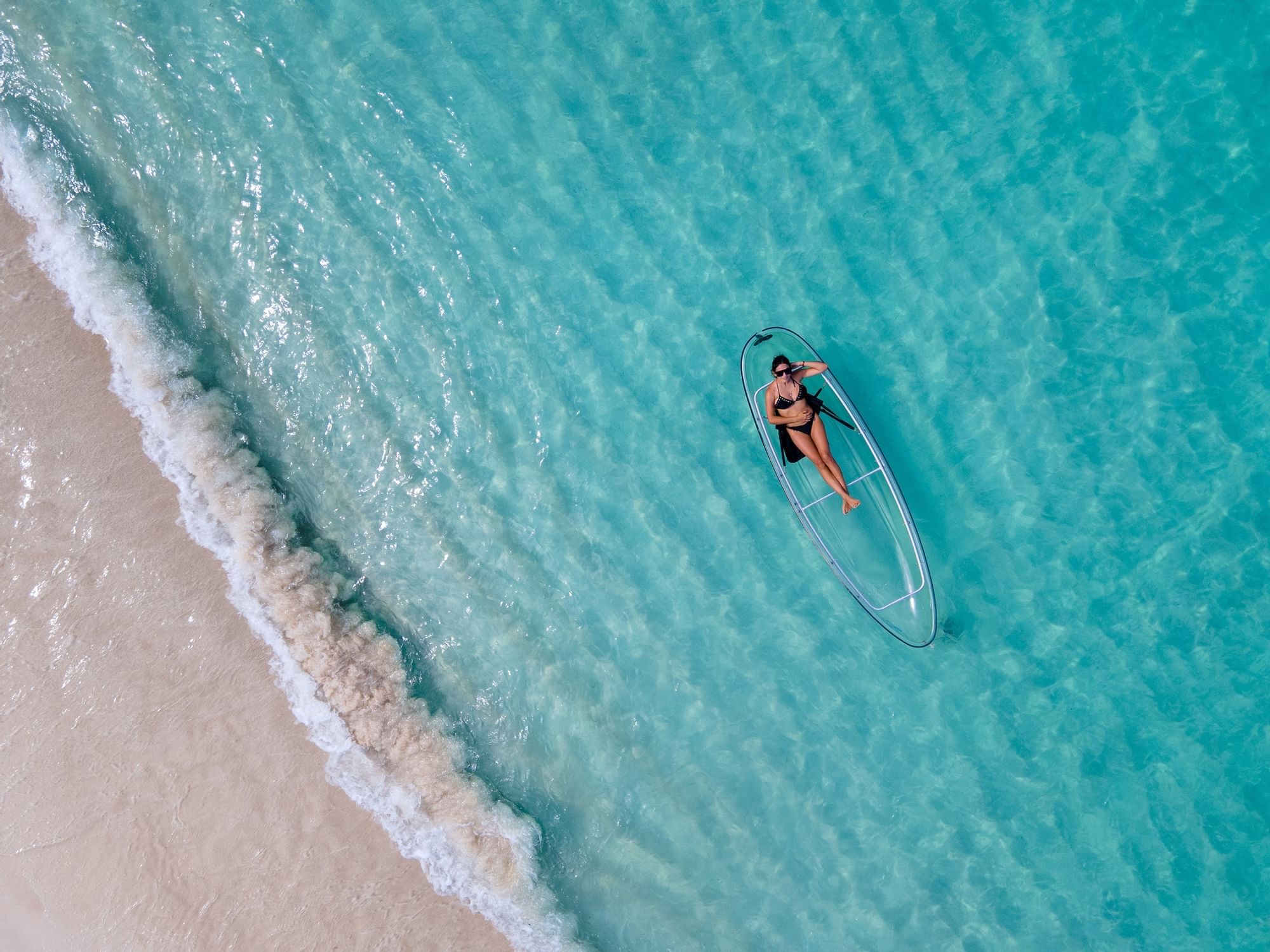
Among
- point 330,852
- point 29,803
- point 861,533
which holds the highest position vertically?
point 861,533

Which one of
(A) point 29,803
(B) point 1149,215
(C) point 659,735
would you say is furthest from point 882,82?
(A) point 29,803

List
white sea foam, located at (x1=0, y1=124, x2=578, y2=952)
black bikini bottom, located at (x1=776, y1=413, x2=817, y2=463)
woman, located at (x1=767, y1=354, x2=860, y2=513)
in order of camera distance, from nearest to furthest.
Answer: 1. woman, located at (x1=767, y1=354, x2=860, y2=513)
2. black bikini bottom, located at (x1=776, y1=413, x2=817, y2=463)
3. white sea foam, located at (x1=0, y1=124, x2=578, y2=952)

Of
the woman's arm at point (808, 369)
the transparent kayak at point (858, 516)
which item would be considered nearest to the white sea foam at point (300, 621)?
the transparent kayak at point (858, 516)

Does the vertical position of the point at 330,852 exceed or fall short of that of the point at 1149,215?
it falls short

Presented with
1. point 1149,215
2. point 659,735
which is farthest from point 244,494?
point 1149,215

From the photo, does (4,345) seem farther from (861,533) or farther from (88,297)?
(861,533)

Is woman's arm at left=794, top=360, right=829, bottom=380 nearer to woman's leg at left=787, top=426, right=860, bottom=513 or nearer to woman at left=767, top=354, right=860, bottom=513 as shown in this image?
woman at left=767, top=354, right=860, bottom=513

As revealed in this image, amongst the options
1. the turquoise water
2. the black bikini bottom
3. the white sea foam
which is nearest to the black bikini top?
the black bikini bottom
